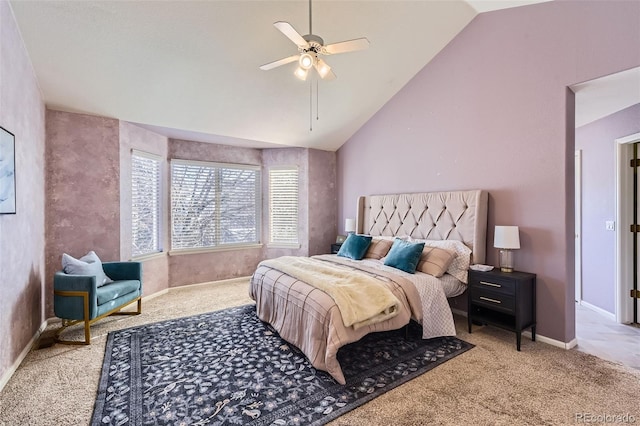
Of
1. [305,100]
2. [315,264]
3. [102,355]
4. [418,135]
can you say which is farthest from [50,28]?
[418,135]

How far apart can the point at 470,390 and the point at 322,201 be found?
4.13m

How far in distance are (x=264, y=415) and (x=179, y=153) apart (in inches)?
173

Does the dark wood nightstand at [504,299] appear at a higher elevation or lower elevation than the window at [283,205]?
lower

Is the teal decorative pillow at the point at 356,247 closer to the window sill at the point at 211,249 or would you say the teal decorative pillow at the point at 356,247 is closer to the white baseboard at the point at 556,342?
the white baseboard at the point at 556,342

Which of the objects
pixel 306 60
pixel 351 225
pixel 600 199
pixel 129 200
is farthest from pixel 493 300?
pixel 129 200

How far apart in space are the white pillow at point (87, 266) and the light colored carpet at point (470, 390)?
74cm

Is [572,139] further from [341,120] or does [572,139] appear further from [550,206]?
[341,120]

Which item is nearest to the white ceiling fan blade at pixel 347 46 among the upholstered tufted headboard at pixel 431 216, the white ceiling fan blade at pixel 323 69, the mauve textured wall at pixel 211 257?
the white ceiling fan blade at pixel 323 69

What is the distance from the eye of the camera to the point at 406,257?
3367mm

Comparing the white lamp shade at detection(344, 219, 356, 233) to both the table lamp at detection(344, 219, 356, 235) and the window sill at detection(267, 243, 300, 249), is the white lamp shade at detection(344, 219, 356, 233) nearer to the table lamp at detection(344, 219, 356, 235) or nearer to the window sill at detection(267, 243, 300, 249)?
the table lamp at detection(344, 219, 356, 235)

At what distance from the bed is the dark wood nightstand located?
0.24 m

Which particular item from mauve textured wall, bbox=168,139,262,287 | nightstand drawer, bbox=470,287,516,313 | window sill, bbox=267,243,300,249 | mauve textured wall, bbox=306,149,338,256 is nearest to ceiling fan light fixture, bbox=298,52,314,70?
nightstand drawer, bbox=470,287,516,313

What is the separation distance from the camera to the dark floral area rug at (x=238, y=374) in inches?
76.7

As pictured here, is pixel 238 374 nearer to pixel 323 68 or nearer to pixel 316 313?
pixel 316 313
